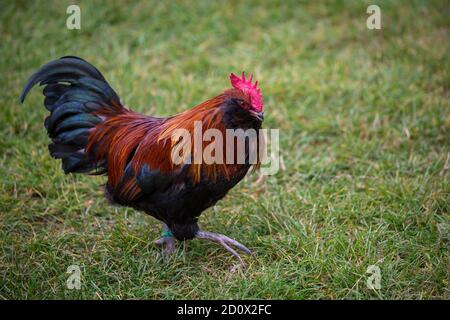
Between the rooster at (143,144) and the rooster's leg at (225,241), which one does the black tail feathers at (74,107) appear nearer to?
the rooster at (143,144)

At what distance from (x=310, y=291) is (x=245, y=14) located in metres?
4.77

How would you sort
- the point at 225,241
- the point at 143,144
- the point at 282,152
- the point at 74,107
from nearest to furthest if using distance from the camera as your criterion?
the point at 143,144 → the point at 74,107 → the point at 225,241 → the point at 282,152

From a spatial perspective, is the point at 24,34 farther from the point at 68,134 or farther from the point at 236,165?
the point at 236,165

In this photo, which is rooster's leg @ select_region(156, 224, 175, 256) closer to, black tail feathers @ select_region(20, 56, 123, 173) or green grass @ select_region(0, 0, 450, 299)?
green grass @ select_region(0, 0, 450, 299)

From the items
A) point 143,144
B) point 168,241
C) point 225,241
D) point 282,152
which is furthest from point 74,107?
point 282,152

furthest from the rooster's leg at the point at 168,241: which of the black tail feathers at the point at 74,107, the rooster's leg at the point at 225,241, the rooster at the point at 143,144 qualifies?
the black tail feathers at the point at 74,107

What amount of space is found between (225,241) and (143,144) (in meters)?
0.96

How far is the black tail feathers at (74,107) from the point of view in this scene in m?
3.91

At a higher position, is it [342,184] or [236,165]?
[236,165]

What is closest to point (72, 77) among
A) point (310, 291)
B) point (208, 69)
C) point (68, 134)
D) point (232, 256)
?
point (68, 134)

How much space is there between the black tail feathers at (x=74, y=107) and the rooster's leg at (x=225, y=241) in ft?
2.94

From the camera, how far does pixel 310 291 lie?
3709 mm

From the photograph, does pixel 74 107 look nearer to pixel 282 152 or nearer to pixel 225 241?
pixel 225 241

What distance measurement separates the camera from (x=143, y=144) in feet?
12.3
